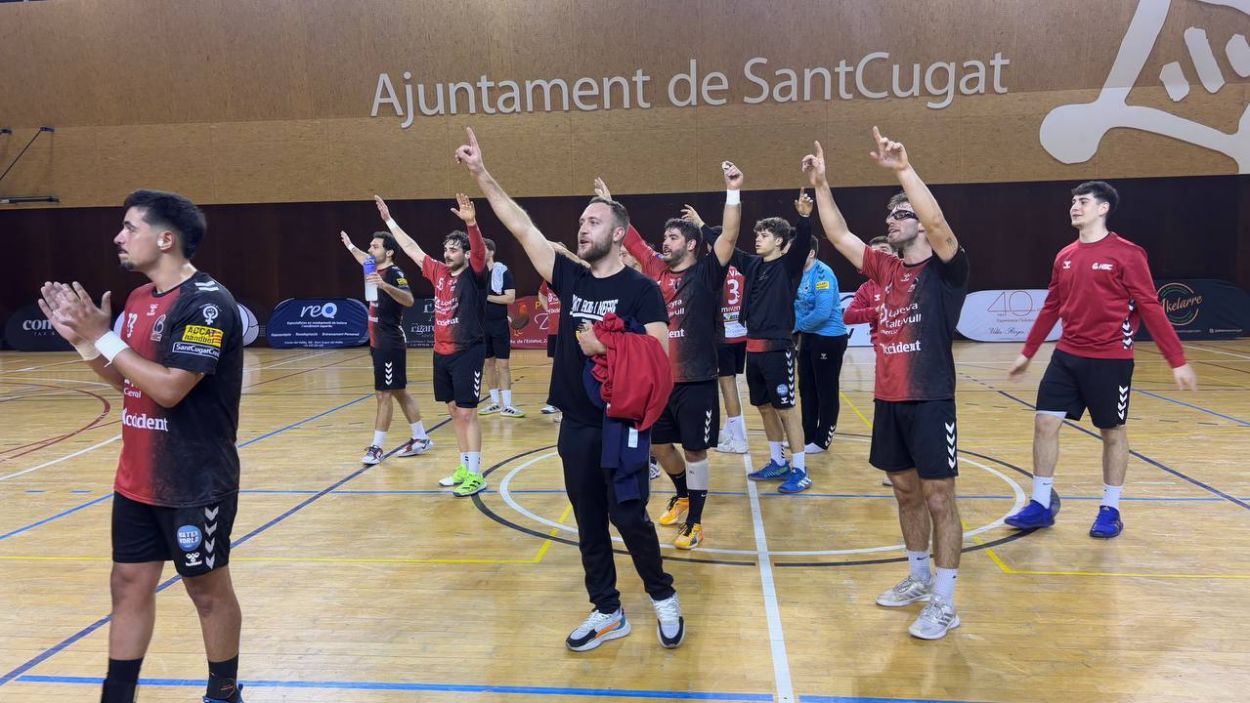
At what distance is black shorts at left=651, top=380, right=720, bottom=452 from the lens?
5.14 meters

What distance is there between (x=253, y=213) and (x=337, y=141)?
2831mm

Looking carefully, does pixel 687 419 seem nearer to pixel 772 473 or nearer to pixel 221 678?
pixel 772 473

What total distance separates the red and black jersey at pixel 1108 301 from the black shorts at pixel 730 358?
2726mm

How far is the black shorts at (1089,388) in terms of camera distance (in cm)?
512

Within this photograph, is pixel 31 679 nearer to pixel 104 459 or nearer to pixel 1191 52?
pixel 104 459

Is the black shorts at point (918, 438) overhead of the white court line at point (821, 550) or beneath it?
overhead

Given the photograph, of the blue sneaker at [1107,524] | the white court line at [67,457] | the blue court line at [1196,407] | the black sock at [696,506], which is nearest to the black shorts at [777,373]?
the black sock at [696,506]

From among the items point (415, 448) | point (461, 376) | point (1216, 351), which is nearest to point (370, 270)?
point (461, 376)

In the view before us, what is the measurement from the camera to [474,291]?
267 inches

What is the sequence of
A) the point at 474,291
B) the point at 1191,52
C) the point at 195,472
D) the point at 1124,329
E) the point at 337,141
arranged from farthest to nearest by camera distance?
1. the point at 337,141
2. the point at 1191,52
3. the point at 474,291
4. the point at 1124,329
5. the point at 195,472

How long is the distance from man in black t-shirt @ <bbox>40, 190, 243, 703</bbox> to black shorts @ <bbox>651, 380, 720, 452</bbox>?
2882 millimetres

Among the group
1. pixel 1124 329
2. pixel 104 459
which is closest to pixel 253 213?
pixel 104 459

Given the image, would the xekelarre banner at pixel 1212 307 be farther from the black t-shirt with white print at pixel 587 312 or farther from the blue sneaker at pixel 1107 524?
the black t-shirt with white print at pixel 587 312

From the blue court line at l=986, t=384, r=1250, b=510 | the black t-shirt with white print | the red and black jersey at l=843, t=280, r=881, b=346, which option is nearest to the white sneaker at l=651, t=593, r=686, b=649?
the black t-shirt with white print
